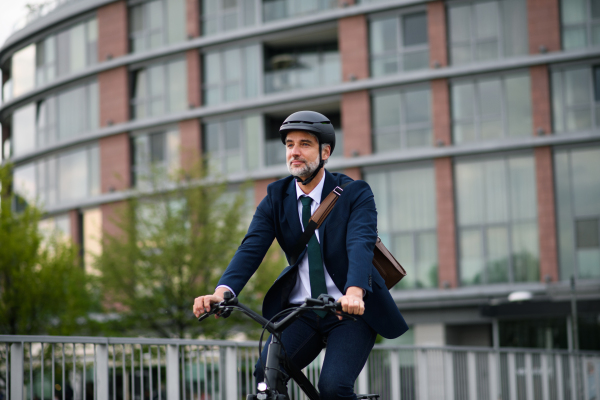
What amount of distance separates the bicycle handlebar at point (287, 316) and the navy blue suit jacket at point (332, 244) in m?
0.22

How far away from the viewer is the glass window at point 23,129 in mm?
37344

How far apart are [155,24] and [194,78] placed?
3610 millimetres

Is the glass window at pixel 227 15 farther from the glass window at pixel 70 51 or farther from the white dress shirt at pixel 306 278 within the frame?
the white dress shirt at pixel 306 278

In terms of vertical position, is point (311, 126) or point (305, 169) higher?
point (311, 126)

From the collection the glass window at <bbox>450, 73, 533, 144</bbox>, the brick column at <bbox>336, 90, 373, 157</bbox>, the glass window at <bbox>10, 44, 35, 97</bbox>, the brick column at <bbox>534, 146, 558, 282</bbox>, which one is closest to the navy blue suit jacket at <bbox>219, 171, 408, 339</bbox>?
the brick column at <bbox>534, 146, 558, 282</bbox>

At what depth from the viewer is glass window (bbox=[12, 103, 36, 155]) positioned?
3734 centimetres

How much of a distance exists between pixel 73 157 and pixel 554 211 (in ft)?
70.5

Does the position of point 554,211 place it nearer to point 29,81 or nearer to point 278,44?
point 278,44

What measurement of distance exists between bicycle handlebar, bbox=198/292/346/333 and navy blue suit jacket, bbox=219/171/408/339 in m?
0.22

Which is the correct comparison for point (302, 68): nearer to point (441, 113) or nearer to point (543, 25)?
point (441, 113)

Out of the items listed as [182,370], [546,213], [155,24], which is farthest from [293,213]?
[155,24]

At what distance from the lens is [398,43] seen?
29234 mm

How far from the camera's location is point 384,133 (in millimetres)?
29156

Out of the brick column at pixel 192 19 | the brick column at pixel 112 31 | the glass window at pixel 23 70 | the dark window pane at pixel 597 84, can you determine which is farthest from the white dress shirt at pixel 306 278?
the glass window at pixel 23 70
